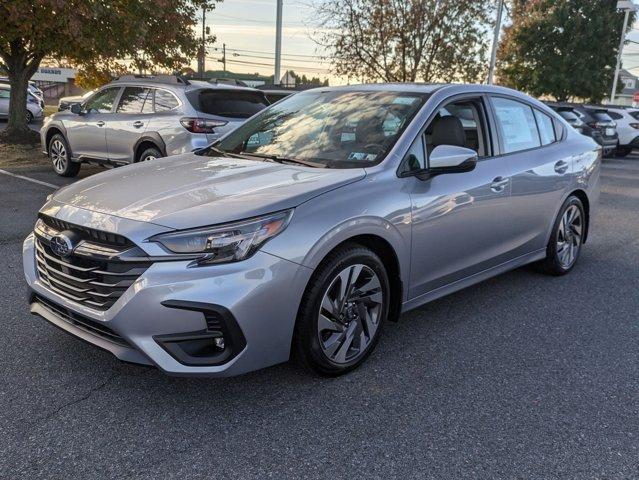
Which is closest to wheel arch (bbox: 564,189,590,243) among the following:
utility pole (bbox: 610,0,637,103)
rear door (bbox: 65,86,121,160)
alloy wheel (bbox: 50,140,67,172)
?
rear door (bbox: 65,86,121,160)

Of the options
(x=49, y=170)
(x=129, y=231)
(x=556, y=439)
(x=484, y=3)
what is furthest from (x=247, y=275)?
(x=484, y=3)

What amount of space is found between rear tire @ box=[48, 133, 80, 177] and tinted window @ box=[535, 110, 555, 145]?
7.78 m

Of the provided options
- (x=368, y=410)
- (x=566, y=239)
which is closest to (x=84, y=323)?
(x=368, y=410)

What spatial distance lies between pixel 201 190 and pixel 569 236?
3610 millimetres

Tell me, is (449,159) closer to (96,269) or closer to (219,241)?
(219,241)

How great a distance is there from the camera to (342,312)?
322 cm

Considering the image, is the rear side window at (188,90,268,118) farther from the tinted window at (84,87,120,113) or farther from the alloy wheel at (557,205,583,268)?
the alloy wheel at (557,205,583,268)

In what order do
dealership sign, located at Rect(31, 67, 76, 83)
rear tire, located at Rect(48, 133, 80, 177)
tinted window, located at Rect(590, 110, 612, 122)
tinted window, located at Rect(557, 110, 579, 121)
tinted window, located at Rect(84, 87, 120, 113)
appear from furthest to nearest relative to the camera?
dealership sign, located at Rect(31, 67, 76, 83) → tinted window, located at Rect(590, 110, 612, 122) → tinted window, located at Rect(557, 110, 579, 121) → rear tire, located at Rect(48, 133, 80, 177) → tinted window, located at Rect(84, 87, 120, 113)

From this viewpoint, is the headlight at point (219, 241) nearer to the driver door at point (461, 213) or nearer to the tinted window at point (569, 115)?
the driver door at point (461, 213)

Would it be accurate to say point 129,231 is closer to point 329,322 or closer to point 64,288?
point 64,288

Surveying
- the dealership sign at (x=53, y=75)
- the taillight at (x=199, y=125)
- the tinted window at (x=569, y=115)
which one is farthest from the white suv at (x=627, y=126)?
the dealership sign at (x=53, y=75)

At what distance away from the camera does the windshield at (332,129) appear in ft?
12.2

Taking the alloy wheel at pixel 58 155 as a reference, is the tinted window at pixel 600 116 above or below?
above

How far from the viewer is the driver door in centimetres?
362
